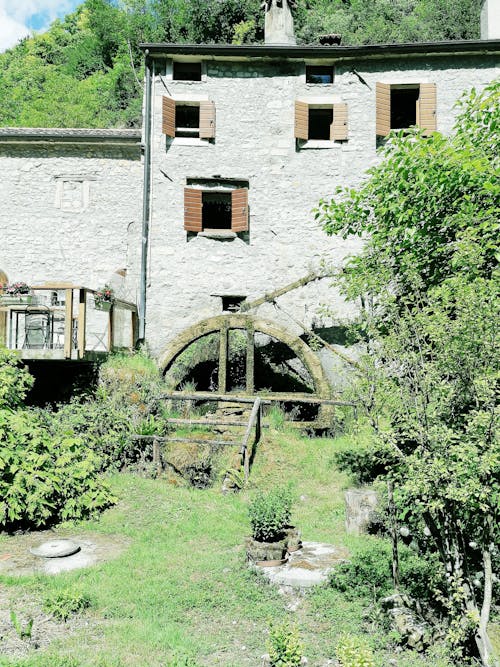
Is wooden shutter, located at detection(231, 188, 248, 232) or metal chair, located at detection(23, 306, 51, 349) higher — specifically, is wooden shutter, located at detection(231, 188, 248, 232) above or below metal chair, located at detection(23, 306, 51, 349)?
above

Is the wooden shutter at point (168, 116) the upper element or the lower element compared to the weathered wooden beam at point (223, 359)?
upper

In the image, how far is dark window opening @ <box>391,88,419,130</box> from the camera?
15265mm

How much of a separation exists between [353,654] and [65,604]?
244cm

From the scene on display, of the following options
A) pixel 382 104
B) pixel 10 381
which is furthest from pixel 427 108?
pixel 10 381

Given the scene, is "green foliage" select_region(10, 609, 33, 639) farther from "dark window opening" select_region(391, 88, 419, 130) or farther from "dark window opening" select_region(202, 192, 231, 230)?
Result: "dark window opening" select_region(391, 88, 419, 130)

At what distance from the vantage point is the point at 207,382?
1360cm

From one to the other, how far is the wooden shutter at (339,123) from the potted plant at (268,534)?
1011 cm

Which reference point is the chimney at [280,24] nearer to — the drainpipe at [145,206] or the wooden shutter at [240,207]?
the drainpipe at [145,206]

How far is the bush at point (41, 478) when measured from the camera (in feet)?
23.2

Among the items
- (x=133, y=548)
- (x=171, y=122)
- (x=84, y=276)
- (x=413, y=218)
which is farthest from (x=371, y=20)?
(x=133, y=548)

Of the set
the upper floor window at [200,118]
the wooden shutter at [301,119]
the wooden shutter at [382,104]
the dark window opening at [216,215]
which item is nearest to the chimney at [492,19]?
the wooden shutter at [382,104]

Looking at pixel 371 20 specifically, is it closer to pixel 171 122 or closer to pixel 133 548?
pixel 171 122

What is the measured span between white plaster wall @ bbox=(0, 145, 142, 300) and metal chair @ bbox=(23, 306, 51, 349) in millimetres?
4168

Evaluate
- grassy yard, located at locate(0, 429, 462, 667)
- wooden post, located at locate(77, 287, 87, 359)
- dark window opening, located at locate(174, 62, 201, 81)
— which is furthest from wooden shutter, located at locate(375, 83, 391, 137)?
grassy yard, located at locate(0, 429, 462, 667)
